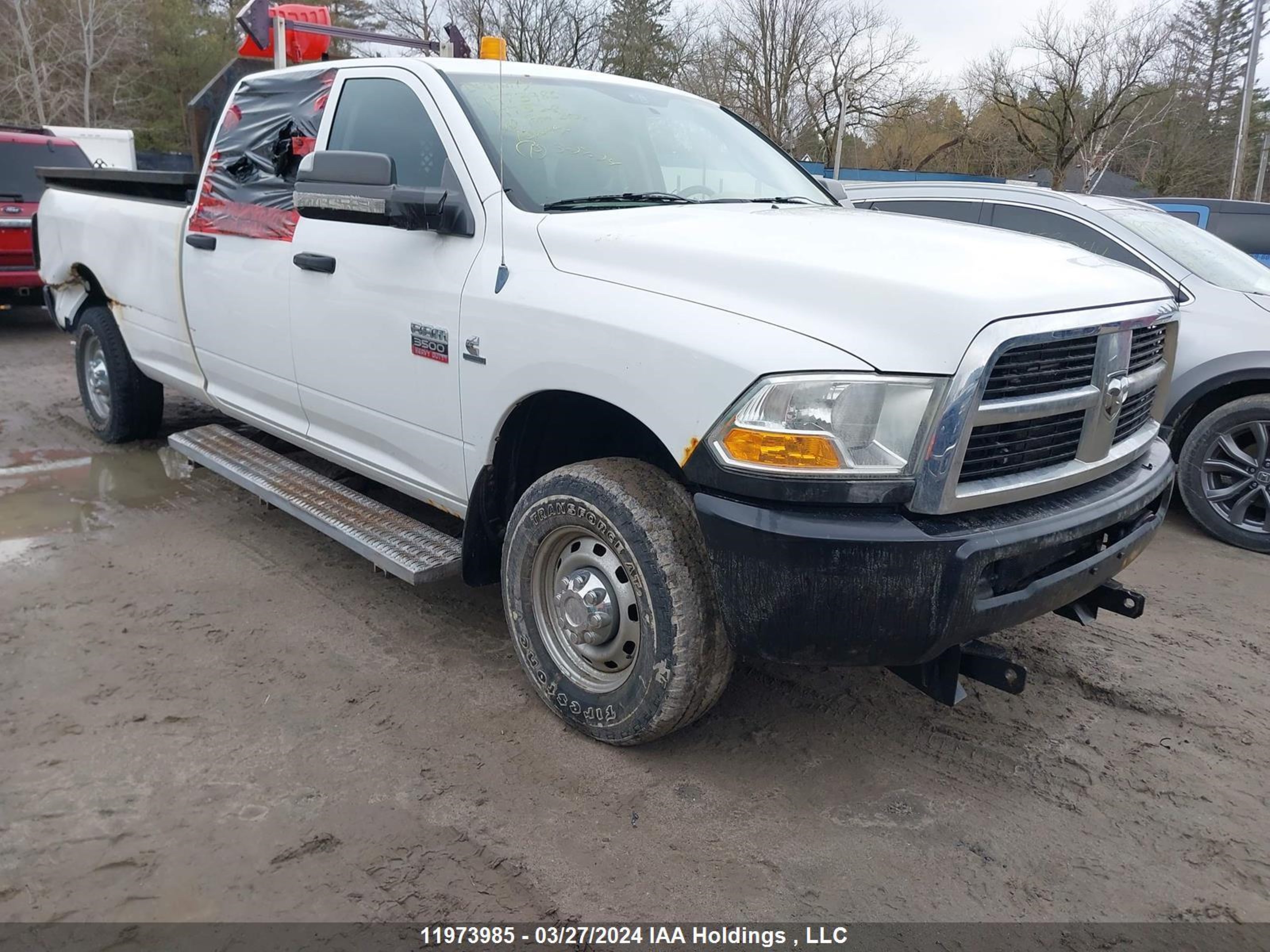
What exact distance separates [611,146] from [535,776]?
7.44 ft

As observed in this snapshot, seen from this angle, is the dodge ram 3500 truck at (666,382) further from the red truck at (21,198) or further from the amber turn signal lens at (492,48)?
the red truck at (21,198)

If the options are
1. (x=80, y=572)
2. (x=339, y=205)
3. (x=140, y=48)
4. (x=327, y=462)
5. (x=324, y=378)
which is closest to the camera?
(x=339, y=205)

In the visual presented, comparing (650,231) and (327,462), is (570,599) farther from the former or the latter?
(327,462)

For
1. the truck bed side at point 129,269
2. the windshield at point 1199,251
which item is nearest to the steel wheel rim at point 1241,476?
the windshield at point 1199,251

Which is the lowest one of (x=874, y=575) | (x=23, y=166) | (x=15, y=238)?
(x=874, y=575)

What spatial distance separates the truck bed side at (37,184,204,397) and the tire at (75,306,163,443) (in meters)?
0.15

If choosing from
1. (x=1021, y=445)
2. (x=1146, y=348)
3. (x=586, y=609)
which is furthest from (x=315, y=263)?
(x=1146, y=348)

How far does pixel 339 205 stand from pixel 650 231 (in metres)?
1.14

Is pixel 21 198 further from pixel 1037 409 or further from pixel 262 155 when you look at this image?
pixel 1037 409

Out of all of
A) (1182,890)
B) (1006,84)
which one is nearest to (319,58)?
(1182,890)

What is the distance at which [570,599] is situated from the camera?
3029 mm

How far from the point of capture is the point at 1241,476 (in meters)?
5.18

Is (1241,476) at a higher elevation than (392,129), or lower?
lower

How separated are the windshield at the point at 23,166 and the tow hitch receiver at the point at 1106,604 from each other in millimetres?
10615
